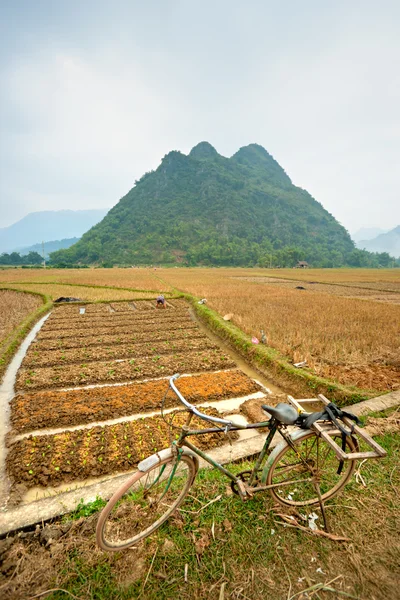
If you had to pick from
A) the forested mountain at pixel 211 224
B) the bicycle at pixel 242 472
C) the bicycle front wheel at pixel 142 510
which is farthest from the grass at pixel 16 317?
the forested mountain at pixel 211 224

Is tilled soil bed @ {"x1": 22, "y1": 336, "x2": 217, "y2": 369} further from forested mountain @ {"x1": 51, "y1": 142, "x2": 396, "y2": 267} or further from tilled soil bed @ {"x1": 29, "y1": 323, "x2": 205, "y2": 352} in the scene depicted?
forested mountain @ {"x1": 51, "y1": 142, "x2": 396, "y2": 267}

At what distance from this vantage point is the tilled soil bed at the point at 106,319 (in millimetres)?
11523

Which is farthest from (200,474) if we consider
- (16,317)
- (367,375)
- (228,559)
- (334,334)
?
(16,317)

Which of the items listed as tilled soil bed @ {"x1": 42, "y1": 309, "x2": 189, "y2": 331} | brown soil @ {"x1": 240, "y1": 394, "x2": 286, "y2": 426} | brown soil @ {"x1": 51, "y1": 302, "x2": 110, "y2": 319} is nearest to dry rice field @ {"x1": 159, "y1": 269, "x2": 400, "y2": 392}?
brown soil @ {"x1": 240, "y1": 394, "x2": 286, "y2": 426}

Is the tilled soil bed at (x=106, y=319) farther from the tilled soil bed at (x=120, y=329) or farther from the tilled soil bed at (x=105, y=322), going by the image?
the tilled soil bed at (x=120, y=329)

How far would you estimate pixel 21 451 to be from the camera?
4.12 metres

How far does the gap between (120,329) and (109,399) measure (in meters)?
5.46

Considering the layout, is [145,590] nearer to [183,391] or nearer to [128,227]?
[183,391]

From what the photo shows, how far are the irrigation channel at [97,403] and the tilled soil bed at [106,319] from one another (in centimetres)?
25

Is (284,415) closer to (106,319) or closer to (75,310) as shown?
(106,319)

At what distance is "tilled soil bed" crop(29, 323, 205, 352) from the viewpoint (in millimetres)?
9070

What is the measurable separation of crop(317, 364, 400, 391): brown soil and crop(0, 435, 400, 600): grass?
12.2 ft

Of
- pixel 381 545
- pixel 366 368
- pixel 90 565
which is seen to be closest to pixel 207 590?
pixel 90 565

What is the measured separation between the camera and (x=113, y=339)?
9.83 meters
